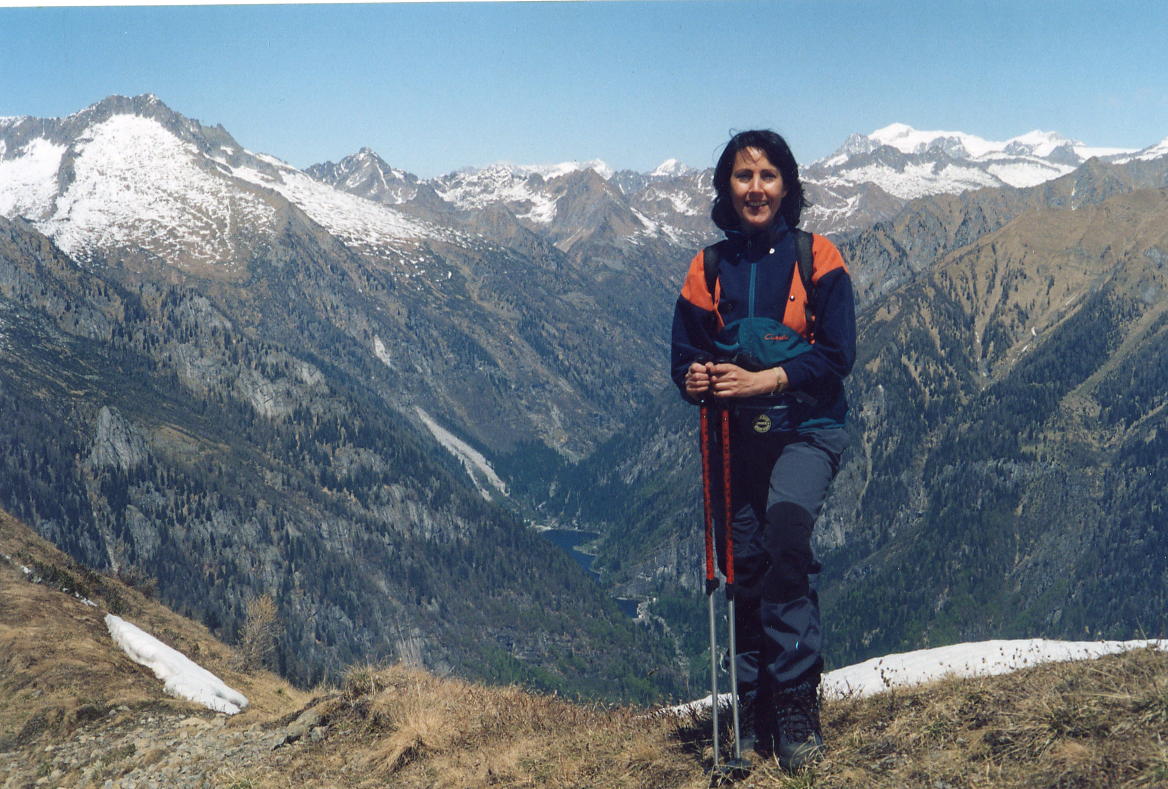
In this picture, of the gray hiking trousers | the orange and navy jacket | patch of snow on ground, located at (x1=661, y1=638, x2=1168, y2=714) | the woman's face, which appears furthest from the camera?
patch of snow on ground, located at (x1=661, y1=638, x2=1168, y2=714)

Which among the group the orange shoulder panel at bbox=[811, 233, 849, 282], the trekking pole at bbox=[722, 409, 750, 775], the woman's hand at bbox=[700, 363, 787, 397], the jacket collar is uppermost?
the jacket collar

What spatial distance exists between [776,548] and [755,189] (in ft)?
12.7

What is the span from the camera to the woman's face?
9.09 metres

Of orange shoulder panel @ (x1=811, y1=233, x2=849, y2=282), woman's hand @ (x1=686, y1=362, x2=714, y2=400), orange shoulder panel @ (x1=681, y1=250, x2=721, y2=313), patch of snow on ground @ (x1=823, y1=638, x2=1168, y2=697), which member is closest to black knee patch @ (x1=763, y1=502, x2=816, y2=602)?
woman's hand @ (x1=686, y1=362, x2=714, y2=400)

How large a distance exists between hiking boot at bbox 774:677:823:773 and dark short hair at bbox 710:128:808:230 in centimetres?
497

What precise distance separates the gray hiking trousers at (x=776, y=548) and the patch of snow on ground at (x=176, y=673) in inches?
528

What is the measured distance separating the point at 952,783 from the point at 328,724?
942 cm

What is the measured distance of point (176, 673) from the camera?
22875 millimetres

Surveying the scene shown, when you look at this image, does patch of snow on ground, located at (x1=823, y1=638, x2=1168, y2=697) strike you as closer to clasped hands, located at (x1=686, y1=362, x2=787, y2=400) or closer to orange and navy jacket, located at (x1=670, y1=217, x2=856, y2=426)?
orange and navy jacket, located at (x1=670, y1=217, x2=856, y2=426)

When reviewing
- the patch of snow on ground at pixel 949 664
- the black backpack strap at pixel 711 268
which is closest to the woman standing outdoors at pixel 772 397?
the black backpack strap at pixel 711 268

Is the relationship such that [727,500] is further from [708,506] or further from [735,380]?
[735,380]

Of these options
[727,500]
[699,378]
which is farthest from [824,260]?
[727,500]

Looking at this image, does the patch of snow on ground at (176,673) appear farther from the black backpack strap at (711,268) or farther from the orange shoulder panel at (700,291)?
the black backpack strap at (711,268)

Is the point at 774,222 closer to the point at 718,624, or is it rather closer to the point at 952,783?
the point at 718,624
